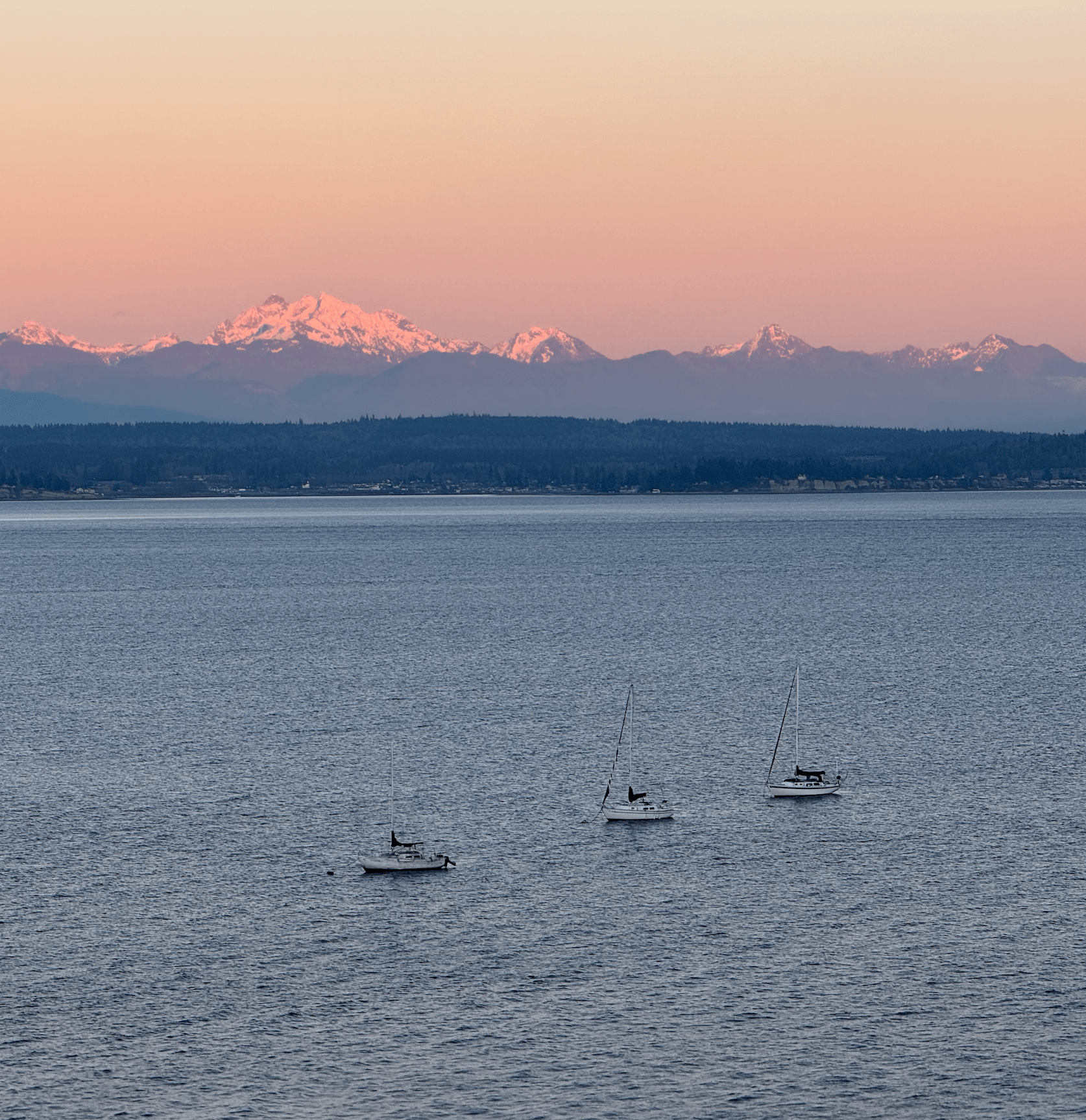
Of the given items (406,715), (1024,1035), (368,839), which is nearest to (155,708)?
(406,715)

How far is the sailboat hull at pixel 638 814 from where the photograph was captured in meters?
71.7

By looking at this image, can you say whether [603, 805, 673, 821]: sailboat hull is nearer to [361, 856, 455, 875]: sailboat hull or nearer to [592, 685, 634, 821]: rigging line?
[592, 685, 634, 821]: rigging line

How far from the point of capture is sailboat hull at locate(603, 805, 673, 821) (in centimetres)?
7169

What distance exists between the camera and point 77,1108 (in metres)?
Result: 42.4

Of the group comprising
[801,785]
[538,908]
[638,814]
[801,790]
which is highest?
[801,785]

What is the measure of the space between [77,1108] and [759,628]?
121 metres

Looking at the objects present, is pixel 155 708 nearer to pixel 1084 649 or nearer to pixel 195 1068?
pixel 195 1068

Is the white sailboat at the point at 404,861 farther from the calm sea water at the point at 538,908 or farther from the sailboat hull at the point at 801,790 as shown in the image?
the sailboat hull at the point at 801,790

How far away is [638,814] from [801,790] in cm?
930

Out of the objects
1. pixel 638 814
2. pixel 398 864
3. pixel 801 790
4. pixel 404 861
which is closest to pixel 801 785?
pixel 801 790

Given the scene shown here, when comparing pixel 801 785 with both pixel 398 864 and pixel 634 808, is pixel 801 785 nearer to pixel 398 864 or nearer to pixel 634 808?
pixel 634 808

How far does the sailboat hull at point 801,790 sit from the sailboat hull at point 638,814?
707 centimetres

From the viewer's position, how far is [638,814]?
2827 inches

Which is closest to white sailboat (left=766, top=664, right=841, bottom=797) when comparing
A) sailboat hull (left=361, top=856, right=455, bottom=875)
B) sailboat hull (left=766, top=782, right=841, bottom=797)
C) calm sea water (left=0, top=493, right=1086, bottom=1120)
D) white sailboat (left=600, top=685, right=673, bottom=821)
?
sailboat hull (left=766, top=782, right=841, bottom=797)
